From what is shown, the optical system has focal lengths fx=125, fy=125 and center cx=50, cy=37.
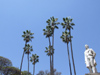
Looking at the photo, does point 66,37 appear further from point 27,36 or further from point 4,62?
point 4,62

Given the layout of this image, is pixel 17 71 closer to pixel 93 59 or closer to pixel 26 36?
pixel 26 36

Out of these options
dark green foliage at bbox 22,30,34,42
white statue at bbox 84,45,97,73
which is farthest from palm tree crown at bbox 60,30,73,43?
white statue at bbox 84,45,97,73

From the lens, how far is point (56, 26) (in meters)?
35.9

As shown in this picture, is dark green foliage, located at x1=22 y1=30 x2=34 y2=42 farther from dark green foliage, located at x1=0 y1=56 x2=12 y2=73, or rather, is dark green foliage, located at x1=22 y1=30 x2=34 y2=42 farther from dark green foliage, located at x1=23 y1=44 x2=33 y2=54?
dark green foliage, located at x1=0 y1=56 x2=12 y2=73

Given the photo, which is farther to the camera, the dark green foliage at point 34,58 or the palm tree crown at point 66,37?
the dark green foliage at point 34,58

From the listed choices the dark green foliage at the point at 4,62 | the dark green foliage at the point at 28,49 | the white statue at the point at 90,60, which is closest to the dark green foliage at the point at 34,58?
the dark green foliage at the point at 28,49

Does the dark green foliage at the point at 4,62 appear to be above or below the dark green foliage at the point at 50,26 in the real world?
below

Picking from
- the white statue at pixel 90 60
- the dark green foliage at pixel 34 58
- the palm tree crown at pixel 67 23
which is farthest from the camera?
the dark green foliage at pixel 34 58

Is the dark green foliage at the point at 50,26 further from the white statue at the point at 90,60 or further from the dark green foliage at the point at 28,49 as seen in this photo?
the white statue at the point at 90,60

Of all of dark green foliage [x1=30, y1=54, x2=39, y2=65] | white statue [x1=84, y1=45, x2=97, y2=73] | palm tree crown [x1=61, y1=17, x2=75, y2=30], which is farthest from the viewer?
dark green foliage [x1=30, y1=54, x2=39, y2=65]

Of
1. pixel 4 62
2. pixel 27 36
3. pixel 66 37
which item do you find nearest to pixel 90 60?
pixel 66 37

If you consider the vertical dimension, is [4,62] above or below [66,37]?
below

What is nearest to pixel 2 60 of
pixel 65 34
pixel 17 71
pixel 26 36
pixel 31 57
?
pixel 17 71

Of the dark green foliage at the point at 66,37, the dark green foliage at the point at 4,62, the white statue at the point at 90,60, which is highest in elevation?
the dark green foliage at the point at 66,37
